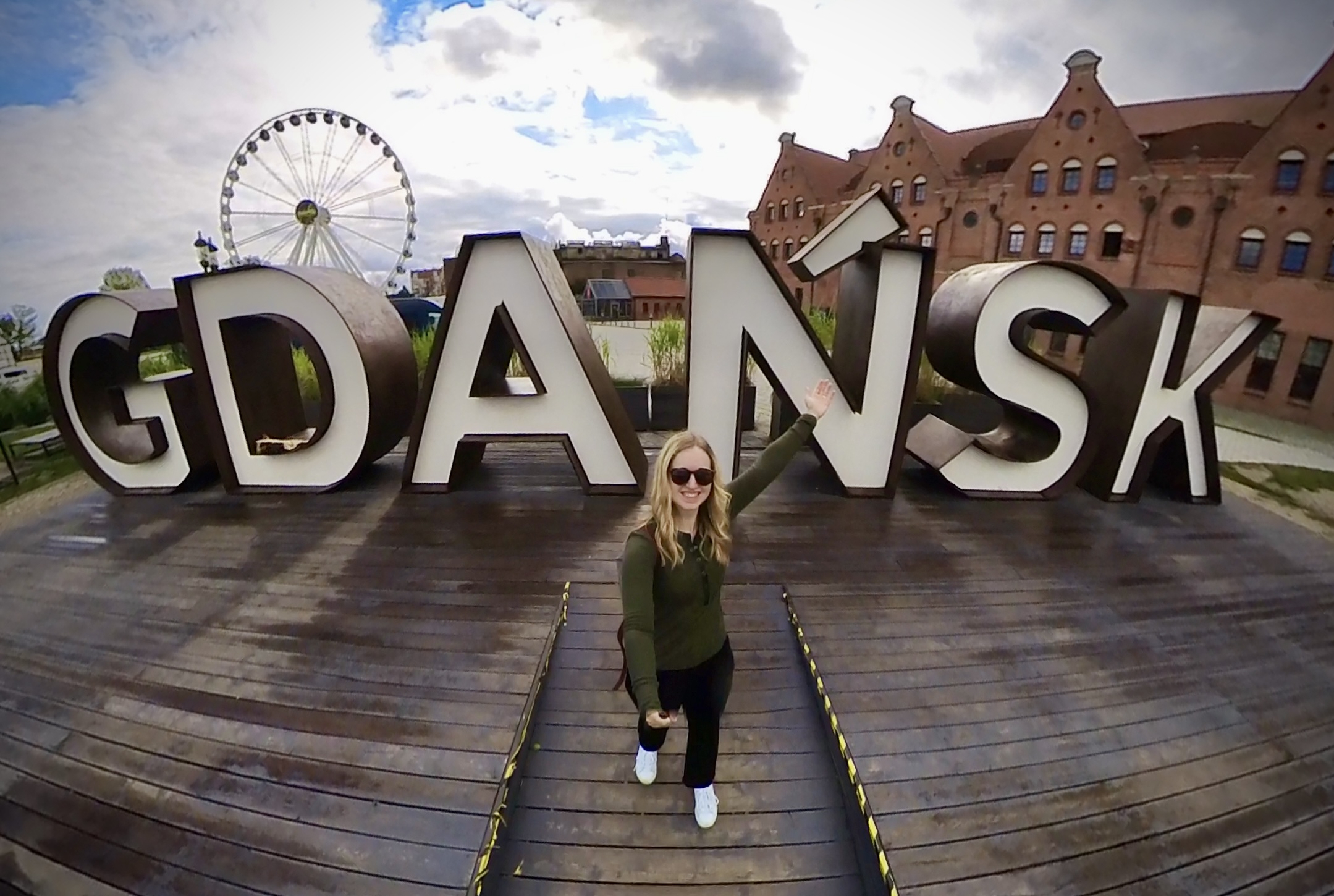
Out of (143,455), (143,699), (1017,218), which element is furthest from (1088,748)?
(1017,218)

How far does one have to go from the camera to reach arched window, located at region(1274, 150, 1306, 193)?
1380 cm

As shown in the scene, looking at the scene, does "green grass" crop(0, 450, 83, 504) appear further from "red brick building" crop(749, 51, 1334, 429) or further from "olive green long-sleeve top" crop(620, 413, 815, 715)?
"red brick building" crop(749, 51, 1334, 429)

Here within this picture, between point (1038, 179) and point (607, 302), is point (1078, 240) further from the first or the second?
point (607, 302)

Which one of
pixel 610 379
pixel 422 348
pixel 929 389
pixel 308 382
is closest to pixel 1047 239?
pixel 929 389

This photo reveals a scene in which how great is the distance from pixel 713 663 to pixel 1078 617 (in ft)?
11.7

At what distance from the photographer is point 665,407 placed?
10.1m

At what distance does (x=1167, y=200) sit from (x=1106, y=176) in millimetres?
1863

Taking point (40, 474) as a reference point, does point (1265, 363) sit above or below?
above

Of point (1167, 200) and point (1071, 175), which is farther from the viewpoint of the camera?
point (1071, 175)

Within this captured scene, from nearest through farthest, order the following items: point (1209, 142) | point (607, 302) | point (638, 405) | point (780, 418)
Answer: point (780, 418) → point (638, 405) → point (1209, 142) → point (607, 302)

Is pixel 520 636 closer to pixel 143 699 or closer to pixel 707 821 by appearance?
pixel 707 821

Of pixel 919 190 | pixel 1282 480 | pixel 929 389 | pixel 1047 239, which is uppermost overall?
pixel 919 190

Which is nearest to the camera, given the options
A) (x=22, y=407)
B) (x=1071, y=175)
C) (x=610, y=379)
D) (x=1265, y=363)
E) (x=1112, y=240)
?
(x=610, y=379)

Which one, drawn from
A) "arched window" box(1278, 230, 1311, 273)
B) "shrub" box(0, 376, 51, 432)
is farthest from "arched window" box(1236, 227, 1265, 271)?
"shrub" box(0, 376, 51, 432)
